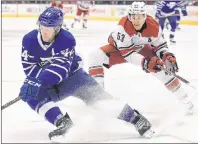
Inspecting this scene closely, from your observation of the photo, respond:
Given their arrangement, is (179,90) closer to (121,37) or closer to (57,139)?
(121,37)

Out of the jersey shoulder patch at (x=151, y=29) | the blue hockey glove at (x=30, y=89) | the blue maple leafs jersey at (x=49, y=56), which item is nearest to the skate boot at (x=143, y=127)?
the blue maple leafs jersey at (x=49, y=56)

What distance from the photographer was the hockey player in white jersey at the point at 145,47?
3129 millimetres

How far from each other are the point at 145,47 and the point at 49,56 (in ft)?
3.34

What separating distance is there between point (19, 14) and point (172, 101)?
11757 millimetres

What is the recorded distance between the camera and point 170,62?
312 centimetres

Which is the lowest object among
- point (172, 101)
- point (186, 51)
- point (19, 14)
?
point (19, 14)

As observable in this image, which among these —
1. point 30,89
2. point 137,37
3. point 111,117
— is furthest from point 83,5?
point 30,89

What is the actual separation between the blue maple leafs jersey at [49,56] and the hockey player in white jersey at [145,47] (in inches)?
29.0

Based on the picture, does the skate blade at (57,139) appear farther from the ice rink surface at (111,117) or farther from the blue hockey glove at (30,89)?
the blue hockey glove at (30,89)

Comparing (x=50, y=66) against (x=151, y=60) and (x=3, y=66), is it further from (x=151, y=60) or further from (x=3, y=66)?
(x=3, y=66)

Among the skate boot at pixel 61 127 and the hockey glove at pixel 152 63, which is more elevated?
the hockey glove at pixel 152 63

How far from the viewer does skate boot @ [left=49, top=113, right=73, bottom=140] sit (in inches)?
93.5

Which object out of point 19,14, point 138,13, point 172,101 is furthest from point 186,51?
point 19,14

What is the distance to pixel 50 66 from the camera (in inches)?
98.2
